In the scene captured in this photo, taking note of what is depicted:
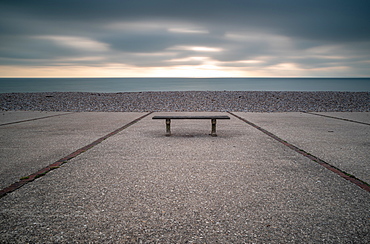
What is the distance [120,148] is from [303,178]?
3865 mm

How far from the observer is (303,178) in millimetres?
4059

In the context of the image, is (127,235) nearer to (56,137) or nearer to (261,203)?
(261,203)

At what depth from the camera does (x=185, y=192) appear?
11.5ft

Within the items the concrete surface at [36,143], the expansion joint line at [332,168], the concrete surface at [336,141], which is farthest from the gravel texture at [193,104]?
the expansion joint line at [332,168]

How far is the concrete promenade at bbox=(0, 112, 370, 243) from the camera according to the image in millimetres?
2600

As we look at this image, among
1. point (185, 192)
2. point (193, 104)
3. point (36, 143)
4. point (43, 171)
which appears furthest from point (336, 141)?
point (193, 104)

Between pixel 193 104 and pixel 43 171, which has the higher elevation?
pixel 193 104

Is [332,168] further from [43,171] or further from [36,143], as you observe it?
[36,143]

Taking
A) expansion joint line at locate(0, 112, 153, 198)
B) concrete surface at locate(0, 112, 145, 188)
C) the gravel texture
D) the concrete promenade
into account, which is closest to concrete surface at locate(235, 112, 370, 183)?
the concrete promenade

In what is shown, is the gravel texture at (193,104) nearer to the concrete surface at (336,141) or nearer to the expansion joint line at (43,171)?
the concrete surface at (336,141)

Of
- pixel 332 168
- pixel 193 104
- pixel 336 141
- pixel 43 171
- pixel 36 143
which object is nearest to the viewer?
pixel 43 171

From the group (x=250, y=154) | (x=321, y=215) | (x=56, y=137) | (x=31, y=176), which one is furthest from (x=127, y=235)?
(x=56, y=137)

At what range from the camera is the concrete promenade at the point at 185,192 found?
2.60 metres

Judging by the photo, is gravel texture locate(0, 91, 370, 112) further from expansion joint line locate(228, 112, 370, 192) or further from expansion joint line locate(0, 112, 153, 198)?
expansion joint line locate(0, 112, 153, 198)
